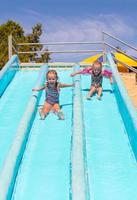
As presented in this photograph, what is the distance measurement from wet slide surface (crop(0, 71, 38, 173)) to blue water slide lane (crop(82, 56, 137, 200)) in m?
1.04

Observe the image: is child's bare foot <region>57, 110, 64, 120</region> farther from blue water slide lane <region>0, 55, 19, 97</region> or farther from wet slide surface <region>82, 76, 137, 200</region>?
blue water slide lane <region>0, 55, 19, 97</region>

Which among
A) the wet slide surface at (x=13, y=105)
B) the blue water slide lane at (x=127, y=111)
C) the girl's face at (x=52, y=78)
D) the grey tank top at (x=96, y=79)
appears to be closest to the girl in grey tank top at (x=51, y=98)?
the girl's face at (x=52, y=78)

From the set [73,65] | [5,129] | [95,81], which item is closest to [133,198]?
[5,129]

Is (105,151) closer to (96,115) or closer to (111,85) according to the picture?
(96,115)

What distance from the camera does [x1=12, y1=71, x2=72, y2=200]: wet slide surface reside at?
195 inches

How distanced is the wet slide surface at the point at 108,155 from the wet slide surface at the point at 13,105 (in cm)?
104

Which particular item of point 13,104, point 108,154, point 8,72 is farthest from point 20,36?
point 108,154

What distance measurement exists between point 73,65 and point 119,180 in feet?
21.1

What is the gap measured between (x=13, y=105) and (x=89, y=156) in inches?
109

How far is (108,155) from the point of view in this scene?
19.2ft

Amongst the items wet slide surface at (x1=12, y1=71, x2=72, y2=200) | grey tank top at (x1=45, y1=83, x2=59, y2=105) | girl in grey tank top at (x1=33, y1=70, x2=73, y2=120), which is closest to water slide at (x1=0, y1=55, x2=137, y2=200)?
wet slide surface at (x1=12, y1=71, x2=72, y2=200)

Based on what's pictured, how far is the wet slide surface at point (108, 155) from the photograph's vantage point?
4.98 meters

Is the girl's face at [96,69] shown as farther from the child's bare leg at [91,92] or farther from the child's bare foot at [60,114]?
the child's bare foot at [60,114]

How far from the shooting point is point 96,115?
7.58 meters
